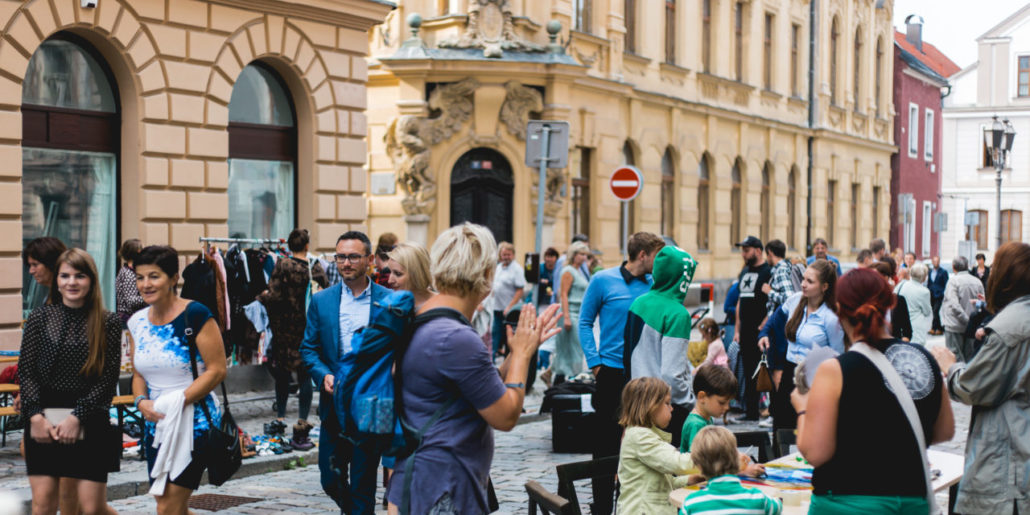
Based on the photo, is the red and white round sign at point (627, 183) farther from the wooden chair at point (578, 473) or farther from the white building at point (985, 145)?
the white building at point (985, 145)

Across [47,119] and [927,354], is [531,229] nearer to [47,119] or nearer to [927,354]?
[47,119]

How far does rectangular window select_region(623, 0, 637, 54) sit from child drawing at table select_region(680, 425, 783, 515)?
22.9m

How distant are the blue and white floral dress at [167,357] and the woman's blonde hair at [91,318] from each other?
→ 18 cm

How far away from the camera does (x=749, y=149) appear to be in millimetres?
33344

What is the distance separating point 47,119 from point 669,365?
8305 mm

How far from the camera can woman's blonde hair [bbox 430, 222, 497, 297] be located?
4.49 m

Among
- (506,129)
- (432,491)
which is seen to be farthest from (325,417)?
(506,129)

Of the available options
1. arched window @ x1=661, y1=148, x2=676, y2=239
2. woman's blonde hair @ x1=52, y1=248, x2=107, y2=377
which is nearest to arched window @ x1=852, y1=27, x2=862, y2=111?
arched window @ x1=661, y1=148, x2=676, y2=239

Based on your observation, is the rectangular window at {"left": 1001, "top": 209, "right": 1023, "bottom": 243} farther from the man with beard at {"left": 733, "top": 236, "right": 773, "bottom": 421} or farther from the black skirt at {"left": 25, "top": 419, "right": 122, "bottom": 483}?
the black skirt at {"left": 25, "top": 419, "right": 122, "bottom": 483}

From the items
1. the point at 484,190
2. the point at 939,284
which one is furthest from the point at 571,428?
the point at 939,284

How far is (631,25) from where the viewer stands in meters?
27.8

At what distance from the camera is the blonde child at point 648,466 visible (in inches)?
237

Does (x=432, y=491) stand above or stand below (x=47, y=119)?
below

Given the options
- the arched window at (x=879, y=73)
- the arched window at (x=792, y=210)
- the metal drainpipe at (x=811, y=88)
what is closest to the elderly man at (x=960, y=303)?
the arched window at (x=792, y=210)
